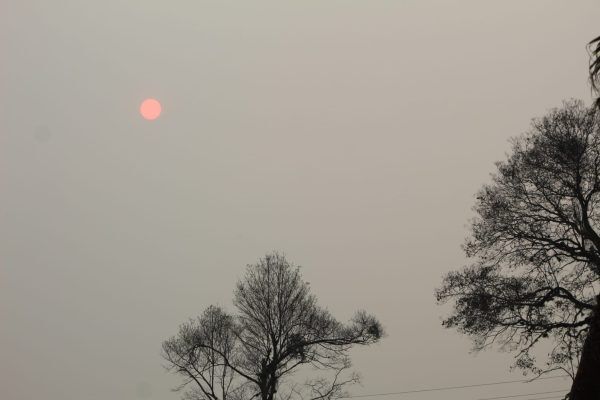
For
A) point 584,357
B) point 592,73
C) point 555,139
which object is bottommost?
point 584,357

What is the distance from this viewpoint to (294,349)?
27406 mm

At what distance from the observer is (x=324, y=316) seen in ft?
95.2

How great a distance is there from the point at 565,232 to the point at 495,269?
299cm

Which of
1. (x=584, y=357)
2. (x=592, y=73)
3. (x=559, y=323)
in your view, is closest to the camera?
(x=584, y=357)

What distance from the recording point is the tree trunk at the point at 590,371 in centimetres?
332

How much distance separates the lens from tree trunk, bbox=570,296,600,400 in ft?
10.9

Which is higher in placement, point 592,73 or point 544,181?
point 544,181

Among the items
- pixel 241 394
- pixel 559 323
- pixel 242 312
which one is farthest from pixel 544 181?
pixel 241 394

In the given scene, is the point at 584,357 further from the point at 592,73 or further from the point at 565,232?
the point at 565,232

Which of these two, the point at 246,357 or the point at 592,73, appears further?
the point at 246,357

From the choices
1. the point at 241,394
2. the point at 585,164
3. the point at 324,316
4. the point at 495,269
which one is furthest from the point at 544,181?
the point at 241,394

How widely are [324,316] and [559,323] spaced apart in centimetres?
1509

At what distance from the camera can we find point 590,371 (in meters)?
3.37

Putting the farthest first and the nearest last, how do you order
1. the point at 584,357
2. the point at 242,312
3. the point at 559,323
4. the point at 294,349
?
the point at 242,312 < the point at 294,349 < the point at 559,323 < the point at 584,357
